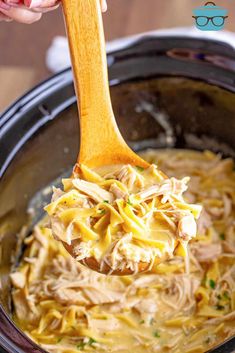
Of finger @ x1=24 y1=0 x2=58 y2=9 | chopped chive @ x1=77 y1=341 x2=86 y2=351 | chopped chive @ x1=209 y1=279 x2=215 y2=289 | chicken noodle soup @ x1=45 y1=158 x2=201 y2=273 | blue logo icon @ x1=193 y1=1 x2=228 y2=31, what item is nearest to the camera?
chicken noodle soup @ x1=45 y1=158 x2=201 y2=273

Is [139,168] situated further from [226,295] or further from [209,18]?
[209,18]

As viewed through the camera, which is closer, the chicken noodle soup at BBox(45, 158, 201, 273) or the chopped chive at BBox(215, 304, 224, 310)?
the chicken noodle soup at BBox(45, 158, 201, 273)

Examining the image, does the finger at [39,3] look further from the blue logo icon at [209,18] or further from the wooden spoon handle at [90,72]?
the blue logo icon at [209,18]

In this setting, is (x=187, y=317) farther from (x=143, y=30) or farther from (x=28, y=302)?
(x=143, y=30)

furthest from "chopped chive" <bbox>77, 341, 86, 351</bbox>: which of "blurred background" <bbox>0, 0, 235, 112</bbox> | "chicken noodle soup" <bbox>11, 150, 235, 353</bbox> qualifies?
"blurred background" <bbox>0, 0, 235, 112</bbox>

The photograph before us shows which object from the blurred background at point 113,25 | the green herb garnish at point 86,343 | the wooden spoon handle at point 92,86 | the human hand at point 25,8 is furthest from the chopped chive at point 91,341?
the blurred background at point 113,25

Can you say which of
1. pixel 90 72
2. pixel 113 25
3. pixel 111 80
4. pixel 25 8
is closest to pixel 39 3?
pixel 25 8

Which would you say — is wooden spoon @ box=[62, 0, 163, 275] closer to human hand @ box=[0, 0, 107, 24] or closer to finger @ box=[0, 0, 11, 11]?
human hand @ box=[0, 0, 107, 24]

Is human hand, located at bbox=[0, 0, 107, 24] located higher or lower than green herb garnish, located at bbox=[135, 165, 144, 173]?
higher
